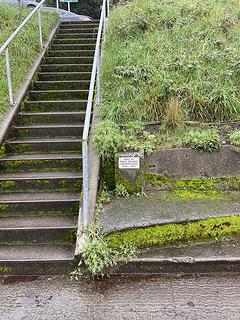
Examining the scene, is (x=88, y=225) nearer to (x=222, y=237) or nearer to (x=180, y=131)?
(x=222, y=237)

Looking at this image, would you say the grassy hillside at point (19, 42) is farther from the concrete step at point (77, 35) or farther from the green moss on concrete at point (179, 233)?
the green moss on concrete at point (179, 233)

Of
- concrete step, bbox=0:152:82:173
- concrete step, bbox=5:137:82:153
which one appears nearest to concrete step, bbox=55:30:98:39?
concrete step, bbox=5:137:82:153

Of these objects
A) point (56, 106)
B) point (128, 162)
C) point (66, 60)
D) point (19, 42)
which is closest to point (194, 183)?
point (128, 162)

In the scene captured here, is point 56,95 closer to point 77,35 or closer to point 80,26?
point 77,35

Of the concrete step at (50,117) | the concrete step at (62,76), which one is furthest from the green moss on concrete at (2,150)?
the concrete step at (62,76)

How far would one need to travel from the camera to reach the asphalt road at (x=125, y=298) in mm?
3031

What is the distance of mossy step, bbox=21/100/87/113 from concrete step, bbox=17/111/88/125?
286 millimetres

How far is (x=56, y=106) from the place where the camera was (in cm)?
586

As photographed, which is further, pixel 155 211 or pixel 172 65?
pixel 172 65

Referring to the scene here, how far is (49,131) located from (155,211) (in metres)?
2.17

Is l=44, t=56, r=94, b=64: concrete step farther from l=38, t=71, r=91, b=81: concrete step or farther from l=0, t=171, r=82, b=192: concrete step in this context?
l=0, t=171, r=82, b=192: concrete step

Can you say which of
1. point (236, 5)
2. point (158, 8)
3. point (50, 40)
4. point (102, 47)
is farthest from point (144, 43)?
point (236, 5)

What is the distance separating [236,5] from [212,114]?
15.8 ft

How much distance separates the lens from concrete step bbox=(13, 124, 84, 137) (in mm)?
5320
